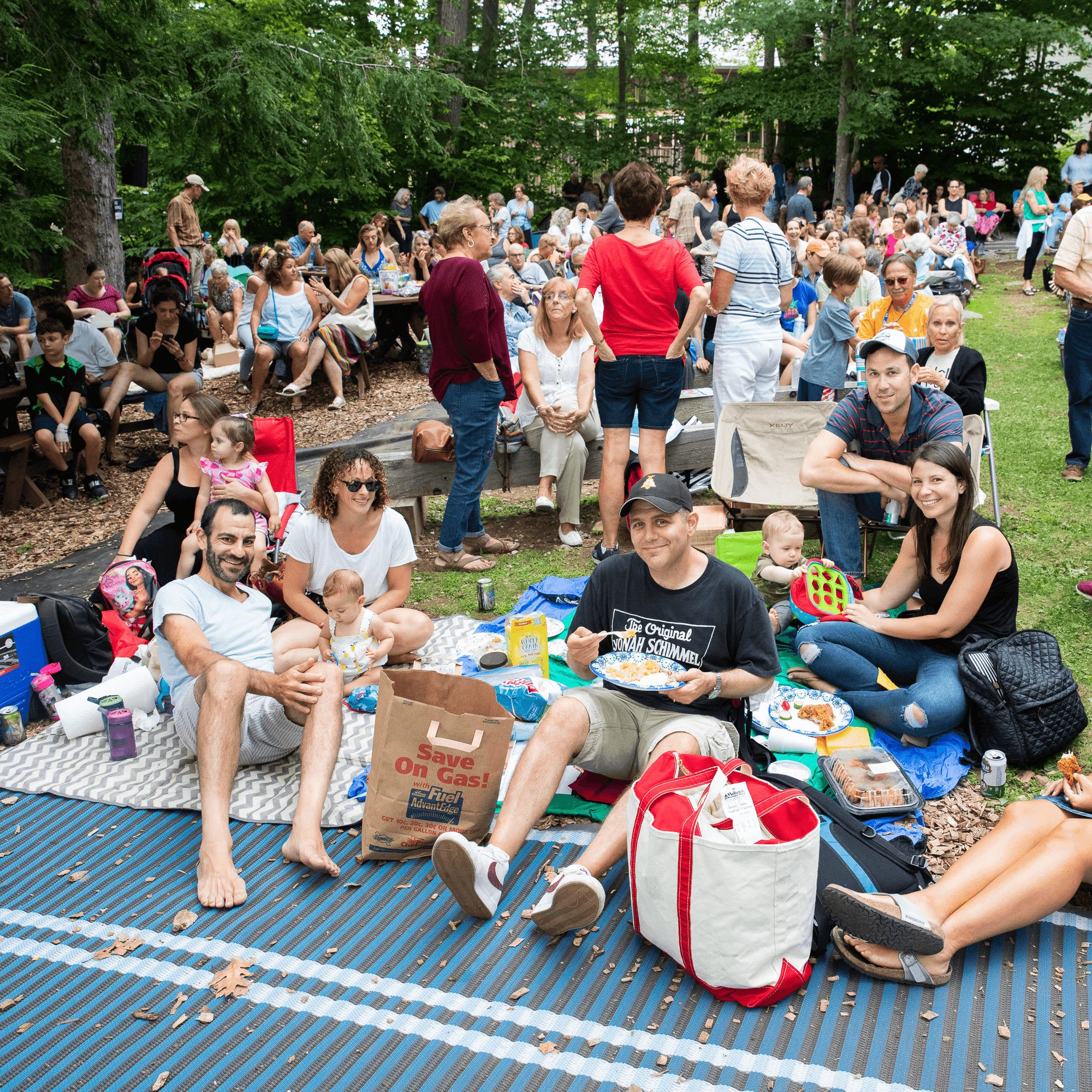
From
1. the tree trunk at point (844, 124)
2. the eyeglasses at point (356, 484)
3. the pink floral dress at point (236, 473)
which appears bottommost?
the pink floral dress at point (236, 473)

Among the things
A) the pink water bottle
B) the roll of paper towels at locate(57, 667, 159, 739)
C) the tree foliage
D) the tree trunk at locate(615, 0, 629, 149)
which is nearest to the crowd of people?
the roll of paper towels at locate(57, 667, 159, 739)

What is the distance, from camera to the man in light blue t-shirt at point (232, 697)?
3162 millimetres

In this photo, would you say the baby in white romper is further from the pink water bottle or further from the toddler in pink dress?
the pink water bottle

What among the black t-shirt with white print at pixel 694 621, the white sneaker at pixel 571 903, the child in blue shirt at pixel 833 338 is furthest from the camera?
the child in blue shirt at pixel 833 338

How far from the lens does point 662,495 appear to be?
10.1 feet

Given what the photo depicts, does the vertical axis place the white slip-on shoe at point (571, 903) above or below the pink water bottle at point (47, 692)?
above

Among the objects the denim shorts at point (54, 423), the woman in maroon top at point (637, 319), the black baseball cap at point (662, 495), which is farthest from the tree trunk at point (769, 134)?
the black baseball cap at point (662, 495)

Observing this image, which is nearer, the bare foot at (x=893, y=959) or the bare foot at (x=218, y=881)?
the bare foot at (x=893, y=959)

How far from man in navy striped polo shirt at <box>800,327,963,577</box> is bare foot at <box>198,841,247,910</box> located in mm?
3144

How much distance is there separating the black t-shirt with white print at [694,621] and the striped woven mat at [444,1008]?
0.69 m

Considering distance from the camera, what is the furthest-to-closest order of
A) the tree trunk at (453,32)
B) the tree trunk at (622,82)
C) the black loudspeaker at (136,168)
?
the tree trunk at (622,82) → the tree trunk at (453,32) → the black loudspeaker at (136,168)

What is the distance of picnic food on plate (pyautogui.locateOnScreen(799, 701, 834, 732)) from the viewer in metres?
3.76

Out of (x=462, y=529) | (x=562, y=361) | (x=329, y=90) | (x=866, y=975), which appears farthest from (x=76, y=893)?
(x=329, y=90)

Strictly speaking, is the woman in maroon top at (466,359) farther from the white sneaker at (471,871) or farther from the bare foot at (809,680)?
the white sneaker at (471,871)
